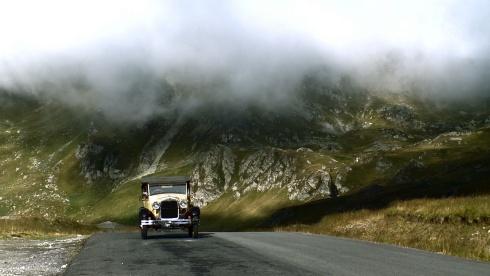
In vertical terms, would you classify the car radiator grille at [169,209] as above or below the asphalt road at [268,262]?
above

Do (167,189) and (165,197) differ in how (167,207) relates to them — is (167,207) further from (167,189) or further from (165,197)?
(167,189)

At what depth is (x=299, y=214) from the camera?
145 meters

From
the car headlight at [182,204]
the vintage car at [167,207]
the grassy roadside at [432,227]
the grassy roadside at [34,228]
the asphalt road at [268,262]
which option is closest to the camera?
the asphalt road at [268,262]

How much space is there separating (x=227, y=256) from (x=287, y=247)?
5222 mm

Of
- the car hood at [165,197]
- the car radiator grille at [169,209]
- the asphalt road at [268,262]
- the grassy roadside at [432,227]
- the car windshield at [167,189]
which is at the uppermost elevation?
the car windshield at [167,189]

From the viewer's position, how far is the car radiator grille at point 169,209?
34.5 meters

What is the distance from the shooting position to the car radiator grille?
3453 cm

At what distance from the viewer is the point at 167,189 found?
35500mm

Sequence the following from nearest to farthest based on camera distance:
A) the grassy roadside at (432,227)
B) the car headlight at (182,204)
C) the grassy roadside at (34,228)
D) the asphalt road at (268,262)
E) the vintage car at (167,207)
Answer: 1. the asphalt road at (268,262)
2. the grassy roadside at (432,227)
3. the vintage car at (167,207)
4. the car headlight at (182,204)
5. the grassy roadside at (34,228)

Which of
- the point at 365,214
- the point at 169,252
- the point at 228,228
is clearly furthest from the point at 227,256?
the point at 228,228

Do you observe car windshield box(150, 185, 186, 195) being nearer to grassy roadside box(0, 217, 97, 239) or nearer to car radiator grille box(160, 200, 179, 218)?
car radiator grille box(160, 200, 179, 218)

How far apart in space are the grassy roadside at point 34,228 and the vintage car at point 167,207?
35.8 feet

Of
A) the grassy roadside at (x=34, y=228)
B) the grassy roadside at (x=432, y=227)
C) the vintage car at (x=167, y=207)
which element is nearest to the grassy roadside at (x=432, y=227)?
the grassy roadside at (x=432, y=227)

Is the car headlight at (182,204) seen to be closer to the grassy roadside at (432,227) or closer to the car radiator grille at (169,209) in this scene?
the car radiator grille at (169,209)
